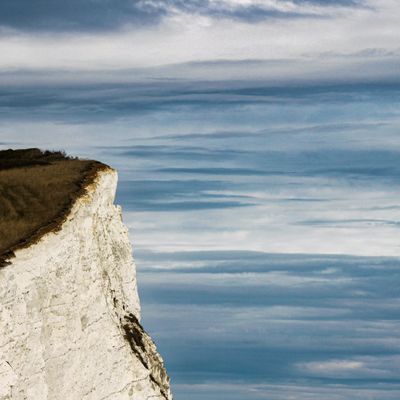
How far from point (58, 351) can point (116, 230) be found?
1616 centimetres

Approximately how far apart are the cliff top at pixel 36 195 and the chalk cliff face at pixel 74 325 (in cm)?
71

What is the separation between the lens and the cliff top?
8419cm

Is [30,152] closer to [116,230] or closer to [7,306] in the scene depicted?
[116,230]

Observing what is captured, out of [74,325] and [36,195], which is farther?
[36,195]

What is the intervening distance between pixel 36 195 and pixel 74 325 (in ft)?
30.5

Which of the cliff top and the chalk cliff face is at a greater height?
the cliff top

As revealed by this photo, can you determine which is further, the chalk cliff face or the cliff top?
the cliff top

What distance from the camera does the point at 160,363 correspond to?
93.7 metres

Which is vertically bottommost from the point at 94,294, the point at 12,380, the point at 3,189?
the point at 12,380

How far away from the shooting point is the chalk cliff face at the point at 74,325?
79.8 metres

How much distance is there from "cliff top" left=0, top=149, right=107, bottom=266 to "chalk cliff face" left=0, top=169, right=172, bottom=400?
707mm

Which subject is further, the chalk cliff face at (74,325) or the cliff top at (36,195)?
the cliff top at (36,195)

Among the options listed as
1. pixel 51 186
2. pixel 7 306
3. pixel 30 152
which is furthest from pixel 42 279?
pixel 30 152

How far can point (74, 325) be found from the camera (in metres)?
84.3
